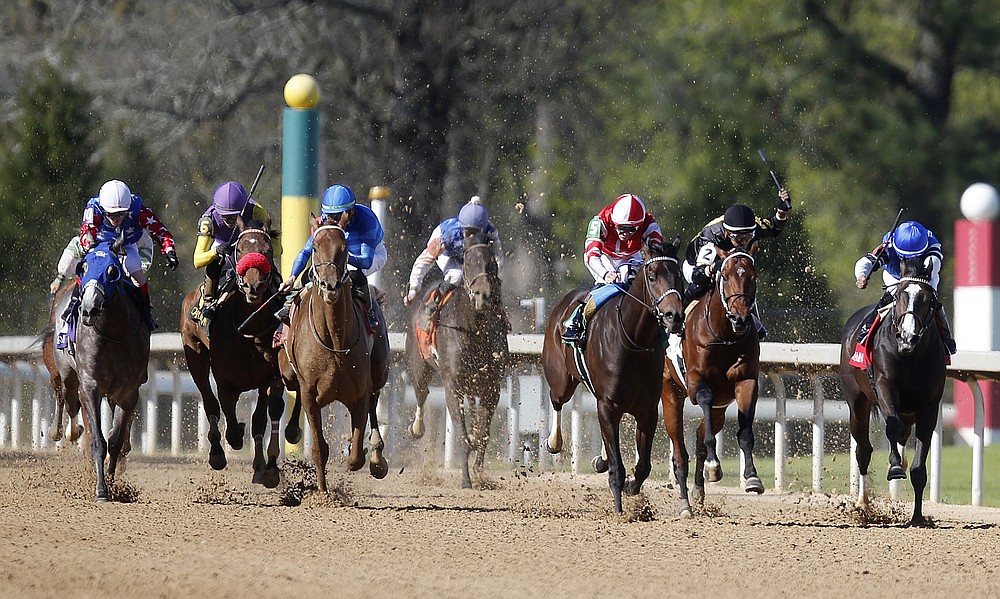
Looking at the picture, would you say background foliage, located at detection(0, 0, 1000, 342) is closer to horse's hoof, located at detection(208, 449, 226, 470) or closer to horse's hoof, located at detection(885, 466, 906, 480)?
horse's hoof, located at detection(208, 449, 226, 470)

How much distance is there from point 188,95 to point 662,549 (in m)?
14.2

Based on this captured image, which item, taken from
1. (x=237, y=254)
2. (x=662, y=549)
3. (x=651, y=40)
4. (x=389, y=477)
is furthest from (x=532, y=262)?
(x=662, y=549)

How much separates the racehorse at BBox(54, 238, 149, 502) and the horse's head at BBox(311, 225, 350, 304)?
139 cm

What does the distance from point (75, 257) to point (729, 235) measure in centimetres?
470

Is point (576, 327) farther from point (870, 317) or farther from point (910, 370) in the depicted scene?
point (910, 370)

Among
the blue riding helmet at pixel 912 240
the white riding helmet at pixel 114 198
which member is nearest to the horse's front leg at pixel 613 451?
the blue riding helmet at pixel 912 240

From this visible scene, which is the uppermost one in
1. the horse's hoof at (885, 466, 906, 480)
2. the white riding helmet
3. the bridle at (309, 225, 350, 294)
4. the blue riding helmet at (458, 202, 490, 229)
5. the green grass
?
the blue riding helmet at (458, 202, 490, 229)

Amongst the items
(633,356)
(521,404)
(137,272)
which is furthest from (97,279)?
(521,404)

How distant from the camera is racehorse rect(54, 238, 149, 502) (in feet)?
32.1

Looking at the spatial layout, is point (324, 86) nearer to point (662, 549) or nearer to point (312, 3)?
point (312, 3)

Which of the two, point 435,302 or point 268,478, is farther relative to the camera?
point 435,302

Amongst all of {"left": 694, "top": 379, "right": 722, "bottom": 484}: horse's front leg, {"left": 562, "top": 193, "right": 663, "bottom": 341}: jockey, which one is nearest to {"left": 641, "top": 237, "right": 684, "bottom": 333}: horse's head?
{"left": 562, "top": 193, "right": 663, "bottom": 341}: jockey

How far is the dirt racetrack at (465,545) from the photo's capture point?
6.77 meters

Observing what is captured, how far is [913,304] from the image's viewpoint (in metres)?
9.09
